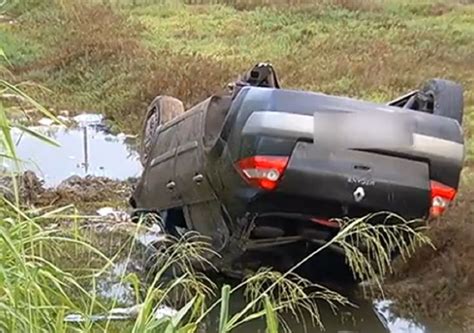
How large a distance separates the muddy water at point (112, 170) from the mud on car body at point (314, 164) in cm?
60

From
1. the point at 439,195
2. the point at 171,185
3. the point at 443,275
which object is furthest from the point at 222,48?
the point at 439,195

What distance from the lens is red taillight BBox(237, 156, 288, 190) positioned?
568cm

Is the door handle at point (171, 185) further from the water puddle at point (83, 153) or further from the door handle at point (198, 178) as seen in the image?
the water puddle at point (83, 153)

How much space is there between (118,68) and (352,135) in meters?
9.78

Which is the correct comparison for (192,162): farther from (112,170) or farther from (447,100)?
(112,170)

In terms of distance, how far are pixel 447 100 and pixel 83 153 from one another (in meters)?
6.22

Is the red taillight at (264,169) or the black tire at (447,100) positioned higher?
the black tire at (447,100)

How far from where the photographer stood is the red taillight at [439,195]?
5.91 m

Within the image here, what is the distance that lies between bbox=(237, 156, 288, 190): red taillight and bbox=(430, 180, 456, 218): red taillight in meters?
0.91

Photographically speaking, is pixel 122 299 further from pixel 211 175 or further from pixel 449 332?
pixel 449 332

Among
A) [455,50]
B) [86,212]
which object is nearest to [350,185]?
[86,212]

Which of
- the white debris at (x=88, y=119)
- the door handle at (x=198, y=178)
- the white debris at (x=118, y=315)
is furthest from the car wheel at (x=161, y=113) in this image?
the white debris at (x=88, y=119)

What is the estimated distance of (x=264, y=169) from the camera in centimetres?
570

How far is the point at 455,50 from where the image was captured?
16156 mm
